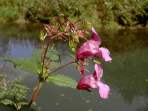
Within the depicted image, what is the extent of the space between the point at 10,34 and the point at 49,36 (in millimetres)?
7799

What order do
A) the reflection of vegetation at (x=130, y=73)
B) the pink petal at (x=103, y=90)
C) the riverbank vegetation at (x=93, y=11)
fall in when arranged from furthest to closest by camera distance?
the riverbank vegetation at (x=93, y=11) < the reflection of vegetation at (x=130, y=73) < the pink petal at (x=103, y=90)

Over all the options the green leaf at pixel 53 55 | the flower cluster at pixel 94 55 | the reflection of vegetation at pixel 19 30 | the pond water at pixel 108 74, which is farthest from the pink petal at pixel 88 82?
the reflection of vegetation at pixel 19 30

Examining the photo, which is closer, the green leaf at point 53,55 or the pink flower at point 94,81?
the pink flower at point 94,81

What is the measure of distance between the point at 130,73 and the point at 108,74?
0.32 m

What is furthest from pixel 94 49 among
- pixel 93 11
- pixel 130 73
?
pixel 93 11

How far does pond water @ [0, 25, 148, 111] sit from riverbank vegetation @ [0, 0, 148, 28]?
4.39 ft

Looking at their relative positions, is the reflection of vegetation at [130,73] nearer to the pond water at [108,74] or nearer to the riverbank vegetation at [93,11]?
the pond water at [108,74]

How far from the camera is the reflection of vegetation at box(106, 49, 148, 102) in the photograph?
496cm

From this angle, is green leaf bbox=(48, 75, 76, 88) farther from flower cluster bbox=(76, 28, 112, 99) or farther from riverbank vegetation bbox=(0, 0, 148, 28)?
riverbank vegetation bbox=(0, 0, 148, 28)

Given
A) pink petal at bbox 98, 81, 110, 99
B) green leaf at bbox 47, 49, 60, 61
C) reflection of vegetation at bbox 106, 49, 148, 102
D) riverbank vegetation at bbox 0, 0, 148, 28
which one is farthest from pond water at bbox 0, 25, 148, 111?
pink petal at bbox 98, 81, 110, 99

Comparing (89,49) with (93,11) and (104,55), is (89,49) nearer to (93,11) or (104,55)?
(104,55)

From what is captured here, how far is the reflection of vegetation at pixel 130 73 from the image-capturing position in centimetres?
496

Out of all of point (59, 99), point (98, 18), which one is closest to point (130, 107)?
point (59, 99)

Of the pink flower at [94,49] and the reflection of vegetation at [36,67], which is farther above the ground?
the pink flower at [94,49]
